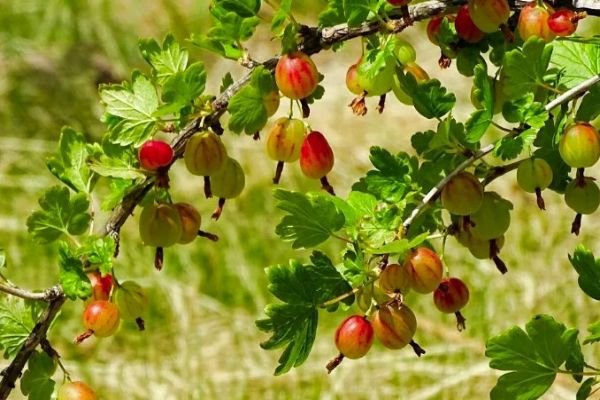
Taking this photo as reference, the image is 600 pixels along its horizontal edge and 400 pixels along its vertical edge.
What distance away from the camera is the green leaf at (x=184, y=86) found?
92 cm

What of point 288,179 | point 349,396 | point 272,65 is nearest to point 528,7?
point 272,65

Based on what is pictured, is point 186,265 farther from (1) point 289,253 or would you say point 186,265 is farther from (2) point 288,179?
(2) point 288,179

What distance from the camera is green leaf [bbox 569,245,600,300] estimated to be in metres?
0.98

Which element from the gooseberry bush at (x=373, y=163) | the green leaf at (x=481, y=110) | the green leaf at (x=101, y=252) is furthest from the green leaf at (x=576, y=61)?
the green leaf at (x=101, y=252)

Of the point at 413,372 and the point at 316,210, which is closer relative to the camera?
the point at 316,210

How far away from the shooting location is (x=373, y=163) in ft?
3.09

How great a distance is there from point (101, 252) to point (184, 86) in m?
0.17

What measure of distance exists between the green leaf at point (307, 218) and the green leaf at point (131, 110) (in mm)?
149

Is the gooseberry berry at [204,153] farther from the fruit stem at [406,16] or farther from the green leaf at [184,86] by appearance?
the fruit stem at [406,16]

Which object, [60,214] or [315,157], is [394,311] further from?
[60,214]

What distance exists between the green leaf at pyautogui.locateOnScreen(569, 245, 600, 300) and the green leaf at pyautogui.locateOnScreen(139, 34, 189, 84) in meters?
0.40

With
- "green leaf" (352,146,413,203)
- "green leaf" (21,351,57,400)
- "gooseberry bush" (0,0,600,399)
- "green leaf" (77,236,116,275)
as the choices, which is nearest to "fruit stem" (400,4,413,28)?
"gooseberry bush" (0,0,600,399)

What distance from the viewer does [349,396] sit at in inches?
99.0

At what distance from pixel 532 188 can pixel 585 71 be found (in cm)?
13
